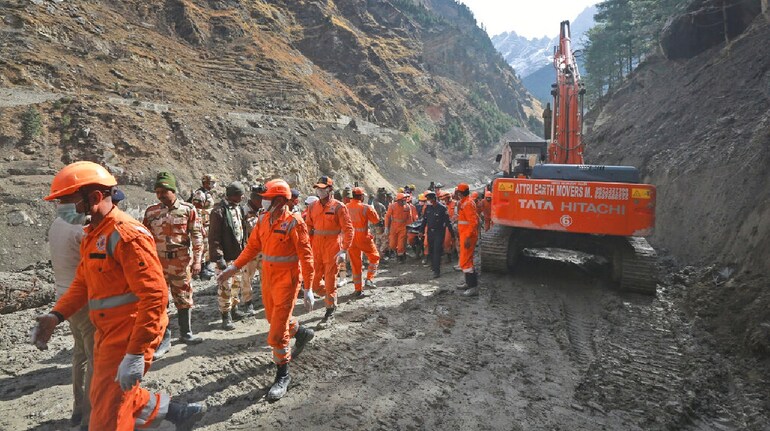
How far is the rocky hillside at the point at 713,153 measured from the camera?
567 cm

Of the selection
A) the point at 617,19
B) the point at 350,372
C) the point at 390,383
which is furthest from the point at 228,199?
the point at 617,19

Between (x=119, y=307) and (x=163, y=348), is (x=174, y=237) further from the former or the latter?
(x=119, y=307)

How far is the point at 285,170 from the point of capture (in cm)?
1961

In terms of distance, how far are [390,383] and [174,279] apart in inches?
104

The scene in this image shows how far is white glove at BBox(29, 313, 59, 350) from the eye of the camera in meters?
2.25

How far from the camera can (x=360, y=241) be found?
6781mm

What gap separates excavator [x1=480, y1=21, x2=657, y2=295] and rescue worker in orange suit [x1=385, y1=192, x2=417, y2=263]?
280 centimetres

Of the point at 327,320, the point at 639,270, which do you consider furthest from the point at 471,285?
the point at 639,270

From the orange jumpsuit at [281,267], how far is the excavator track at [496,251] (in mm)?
4337

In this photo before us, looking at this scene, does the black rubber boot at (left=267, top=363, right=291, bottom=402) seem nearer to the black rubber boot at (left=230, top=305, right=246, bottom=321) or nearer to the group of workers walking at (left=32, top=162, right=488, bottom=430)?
the group of workers walking at (left=32, top=162, right=488, bottom=430)

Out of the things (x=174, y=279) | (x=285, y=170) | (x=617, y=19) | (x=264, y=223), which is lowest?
(x=174, y=279)

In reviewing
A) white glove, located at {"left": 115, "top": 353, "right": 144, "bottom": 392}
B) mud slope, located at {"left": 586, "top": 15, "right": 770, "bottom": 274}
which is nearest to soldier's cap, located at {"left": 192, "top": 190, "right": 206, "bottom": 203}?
white glove, located at {"left": 115, "top": 353, "right": 144, "bottom": 392}

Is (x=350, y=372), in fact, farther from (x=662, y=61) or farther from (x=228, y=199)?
(x=662, y=61)

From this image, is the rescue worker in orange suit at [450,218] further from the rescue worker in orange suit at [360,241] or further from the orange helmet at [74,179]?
the orange helmet at [74,179]
